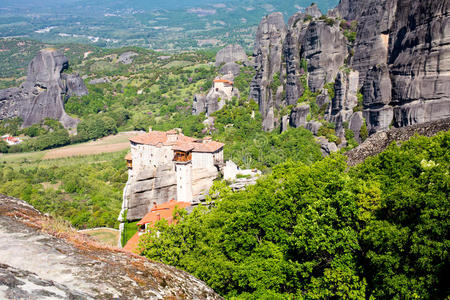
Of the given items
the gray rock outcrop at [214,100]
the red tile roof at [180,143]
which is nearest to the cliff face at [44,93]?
the gray rock outcrop at [214,100]

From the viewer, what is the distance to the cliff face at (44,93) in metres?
119

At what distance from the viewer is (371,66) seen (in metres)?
→ 58.8

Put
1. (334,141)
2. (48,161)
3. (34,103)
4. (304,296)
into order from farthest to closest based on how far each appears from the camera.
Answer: (34,103), (48,161), (334,141), (304,296)

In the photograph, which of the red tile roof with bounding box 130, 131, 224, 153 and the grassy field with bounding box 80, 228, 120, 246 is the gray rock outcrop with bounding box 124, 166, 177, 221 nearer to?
the grassy field with bounding box 80, 228, 120, 246

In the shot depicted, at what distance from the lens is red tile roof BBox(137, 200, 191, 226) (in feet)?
117

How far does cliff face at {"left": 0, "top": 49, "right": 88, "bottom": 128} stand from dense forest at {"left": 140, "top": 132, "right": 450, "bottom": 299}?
10934 cm

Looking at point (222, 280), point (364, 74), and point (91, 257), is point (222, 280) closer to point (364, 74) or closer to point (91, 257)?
point (91, 257)

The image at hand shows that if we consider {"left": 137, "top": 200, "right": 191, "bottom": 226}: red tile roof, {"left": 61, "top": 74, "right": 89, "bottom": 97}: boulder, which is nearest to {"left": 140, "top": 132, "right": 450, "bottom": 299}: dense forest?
{"left": 137, "top": 200, "right": 191, "bottom": 226}: red tile roof

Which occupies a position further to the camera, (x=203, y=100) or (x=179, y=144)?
(x=203, y=100)

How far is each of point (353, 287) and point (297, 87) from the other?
6224 cm

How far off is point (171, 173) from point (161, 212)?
269 inches

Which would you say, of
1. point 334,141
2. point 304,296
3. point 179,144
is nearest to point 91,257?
point 304,296

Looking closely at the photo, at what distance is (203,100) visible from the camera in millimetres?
100125

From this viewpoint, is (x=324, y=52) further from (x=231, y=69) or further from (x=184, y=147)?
(x=231, y=69)
